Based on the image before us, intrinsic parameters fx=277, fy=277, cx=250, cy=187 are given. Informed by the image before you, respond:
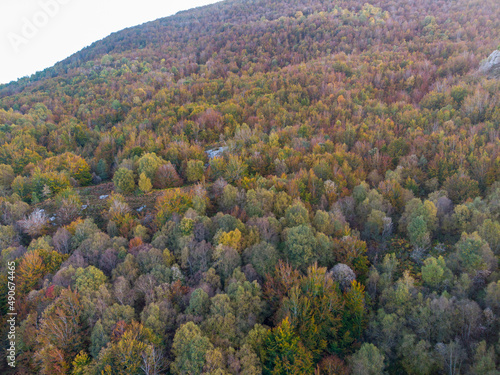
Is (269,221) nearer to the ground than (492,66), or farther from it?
nearer to the ground

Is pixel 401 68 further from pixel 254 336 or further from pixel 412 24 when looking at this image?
pixel 254 336

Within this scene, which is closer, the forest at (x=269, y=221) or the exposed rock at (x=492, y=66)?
the forest at (x=269, y=221)

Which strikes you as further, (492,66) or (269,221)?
(492,66)

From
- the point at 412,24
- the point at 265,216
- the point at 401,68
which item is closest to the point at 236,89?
the point at 401,68

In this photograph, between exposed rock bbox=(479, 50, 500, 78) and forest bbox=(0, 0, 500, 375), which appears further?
exposed rock bbox=(479, 50, 500, 78)
